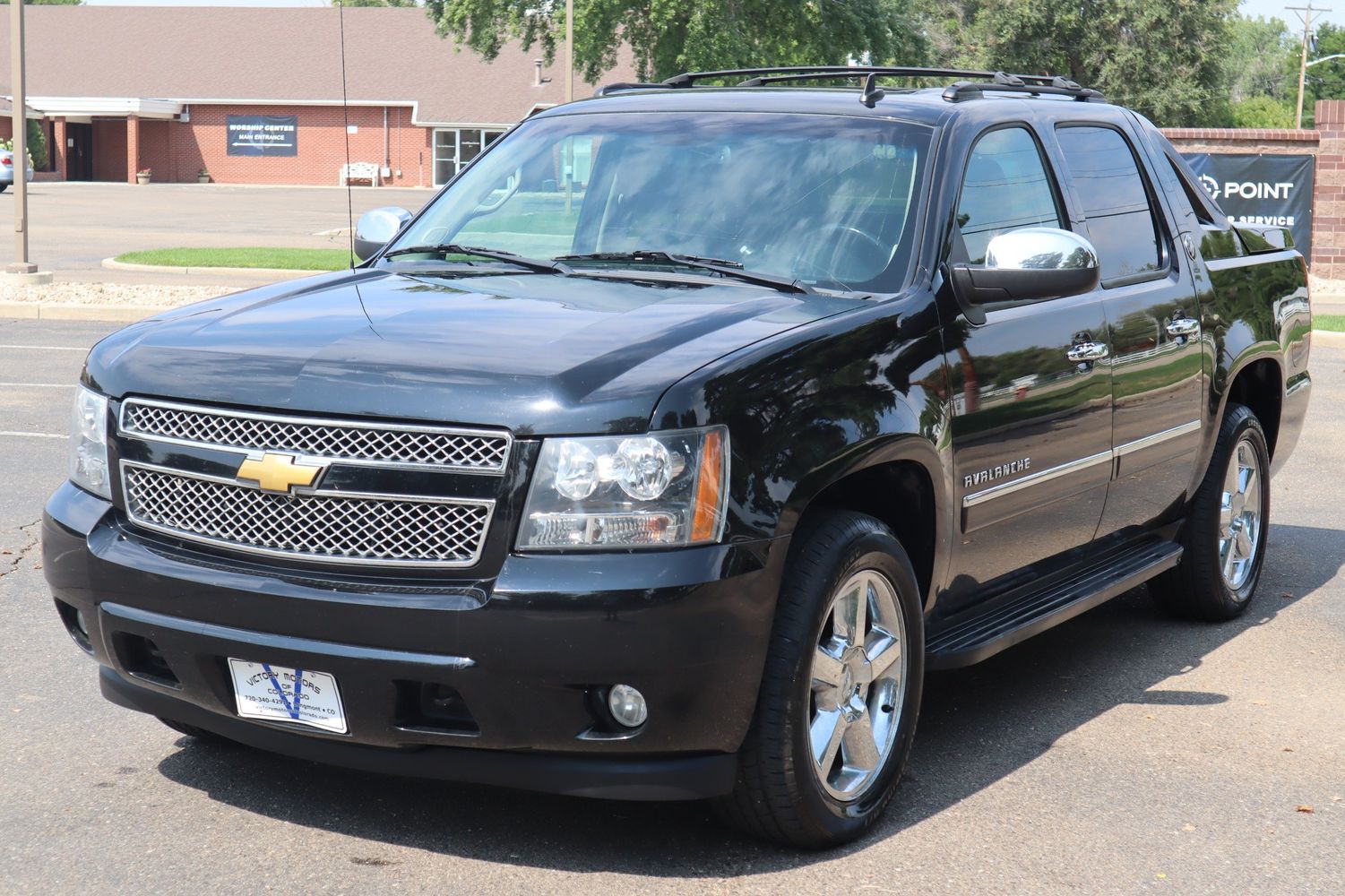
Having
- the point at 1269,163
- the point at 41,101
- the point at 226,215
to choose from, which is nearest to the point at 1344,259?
the point at 1269,163

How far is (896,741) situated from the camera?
13.9 feet

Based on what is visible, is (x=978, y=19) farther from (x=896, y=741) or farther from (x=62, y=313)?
(x=896, y=741)

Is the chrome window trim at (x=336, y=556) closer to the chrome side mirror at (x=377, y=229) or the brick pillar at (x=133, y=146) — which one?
the chrome side mirror at (x=377, y=229)

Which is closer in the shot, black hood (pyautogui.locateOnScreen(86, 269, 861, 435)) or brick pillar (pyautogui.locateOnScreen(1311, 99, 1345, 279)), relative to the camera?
black hood (pyautogui.locateOnScreen(86, 269, 861, 435))

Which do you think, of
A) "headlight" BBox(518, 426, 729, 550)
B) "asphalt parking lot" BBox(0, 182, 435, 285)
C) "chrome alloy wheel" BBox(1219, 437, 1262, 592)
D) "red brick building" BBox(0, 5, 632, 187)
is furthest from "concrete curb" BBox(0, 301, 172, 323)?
"red brick building" BBox(0, 5, 632, 187)

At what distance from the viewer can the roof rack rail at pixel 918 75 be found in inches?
205

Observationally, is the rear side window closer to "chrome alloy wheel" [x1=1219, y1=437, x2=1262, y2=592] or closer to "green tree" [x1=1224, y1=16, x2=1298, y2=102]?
"chrome alloy wheel" [x1=1219, y1=437, x2=1262, y2=592]

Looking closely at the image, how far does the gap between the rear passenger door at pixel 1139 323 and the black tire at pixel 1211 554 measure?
0.24 meters

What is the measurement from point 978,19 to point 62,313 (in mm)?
45296

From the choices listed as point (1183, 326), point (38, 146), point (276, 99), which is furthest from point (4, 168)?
point (1183, 326)

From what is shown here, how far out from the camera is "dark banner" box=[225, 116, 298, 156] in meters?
66.8

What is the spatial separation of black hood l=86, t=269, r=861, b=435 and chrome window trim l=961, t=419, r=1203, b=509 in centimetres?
71

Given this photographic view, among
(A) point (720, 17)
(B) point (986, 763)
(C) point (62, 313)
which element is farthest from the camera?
(A) point (720, 17)

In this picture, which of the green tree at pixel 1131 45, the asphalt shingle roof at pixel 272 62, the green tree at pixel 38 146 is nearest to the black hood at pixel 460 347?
the green tree at pixel 1131 45
